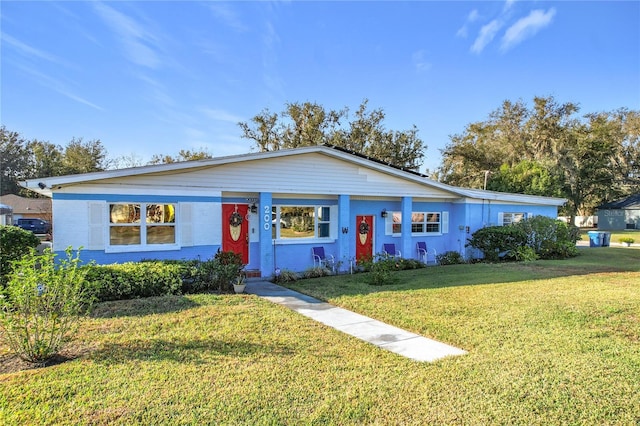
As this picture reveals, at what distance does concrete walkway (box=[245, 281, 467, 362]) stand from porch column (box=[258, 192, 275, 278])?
1.99m

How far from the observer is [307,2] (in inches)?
467

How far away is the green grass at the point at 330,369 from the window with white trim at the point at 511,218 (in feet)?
31.9

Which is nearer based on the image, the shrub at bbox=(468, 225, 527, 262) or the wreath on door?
the wreath on door

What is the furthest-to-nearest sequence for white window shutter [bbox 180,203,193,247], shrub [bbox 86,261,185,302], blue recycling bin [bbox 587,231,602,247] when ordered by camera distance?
blue recycling bin [bbox 587,231,602,247]
white window shutter [bbox 180,203,193,247]
shrub [bbox 86,261,185,302]

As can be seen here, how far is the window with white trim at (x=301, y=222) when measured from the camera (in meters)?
12.2

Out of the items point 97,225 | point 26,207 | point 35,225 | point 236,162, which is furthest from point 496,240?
point 26,207

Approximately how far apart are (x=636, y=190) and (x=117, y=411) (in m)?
55.1

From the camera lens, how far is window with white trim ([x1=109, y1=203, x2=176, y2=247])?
9766 mm

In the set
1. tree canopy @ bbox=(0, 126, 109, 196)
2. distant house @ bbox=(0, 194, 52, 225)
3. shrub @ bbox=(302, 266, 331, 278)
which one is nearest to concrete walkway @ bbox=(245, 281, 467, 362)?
shrub @ bbox=(302, 266, 331, 278)

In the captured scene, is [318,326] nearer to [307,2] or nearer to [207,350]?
[207,350]

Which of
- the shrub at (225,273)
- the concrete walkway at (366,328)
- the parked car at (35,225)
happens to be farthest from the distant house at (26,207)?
the concrete walkway at (366,328)

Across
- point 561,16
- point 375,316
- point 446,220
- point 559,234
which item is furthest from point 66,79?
point 559,234

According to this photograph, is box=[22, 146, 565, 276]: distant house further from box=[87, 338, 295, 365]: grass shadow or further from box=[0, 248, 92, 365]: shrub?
box=[87, 338, 295, 365]: grass shadow

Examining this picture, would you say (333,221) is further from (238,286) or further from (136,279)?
(136,279)
